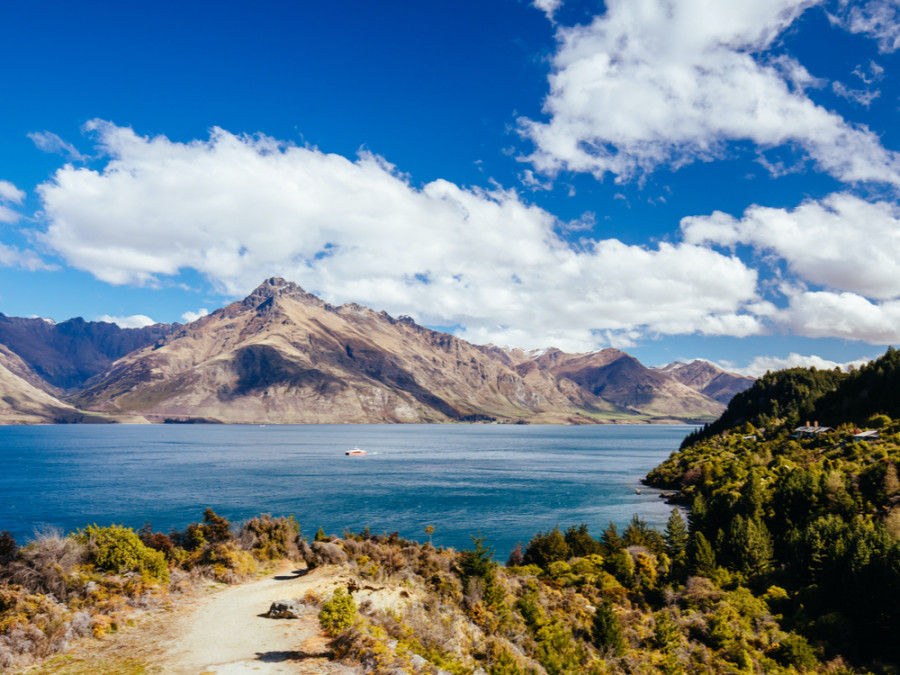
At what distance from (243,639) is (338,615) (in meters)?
4.39

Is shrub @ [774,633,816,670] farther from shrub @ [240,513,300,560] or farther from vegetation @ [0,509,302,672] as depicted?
vegetation @ [0,509,302,672]

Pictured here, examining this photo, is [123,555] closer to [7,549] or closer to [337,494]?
[7,549]

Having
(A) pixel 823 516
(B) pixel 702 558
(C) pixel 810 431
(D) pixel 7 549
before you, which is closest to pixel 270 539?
(D) pixel 7 549

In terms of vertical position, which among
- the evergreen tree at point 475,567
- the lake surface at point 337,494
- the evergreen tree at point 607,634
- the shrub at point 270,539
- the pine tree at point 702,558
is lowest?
the lake surface at point 337,494

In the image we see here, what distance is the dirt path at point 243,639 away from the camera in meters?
21.5

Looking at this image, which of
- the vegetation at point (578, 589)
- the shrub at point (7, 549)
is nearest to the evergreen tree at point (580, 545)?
the vegetation at point (578, 589)

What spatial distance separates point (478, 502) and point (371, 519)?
85.0 feet

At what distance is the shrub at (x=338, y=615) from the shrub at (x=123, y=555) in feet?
44.7

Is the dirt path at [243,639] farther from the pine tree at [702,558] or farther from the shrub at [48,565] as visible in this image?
the pine tree at [702,558]

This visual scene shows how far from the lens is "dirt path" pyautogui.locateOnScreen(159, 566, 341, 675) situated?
21.5 metres

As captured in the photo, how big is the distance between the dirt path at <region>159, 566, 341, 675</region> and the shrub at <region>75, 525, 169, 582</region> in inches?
149

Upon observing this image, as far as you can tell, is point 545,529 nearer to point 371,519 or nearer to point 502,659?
point 371,519

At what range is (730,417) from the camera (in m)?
190

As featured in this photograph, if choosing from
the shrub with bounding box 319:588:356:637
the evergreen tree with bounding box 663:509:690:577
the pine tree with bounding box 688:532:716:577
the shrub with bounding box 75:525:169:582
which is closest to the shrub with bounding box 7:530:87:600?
the shrub with bounding box 75:525:169:582
